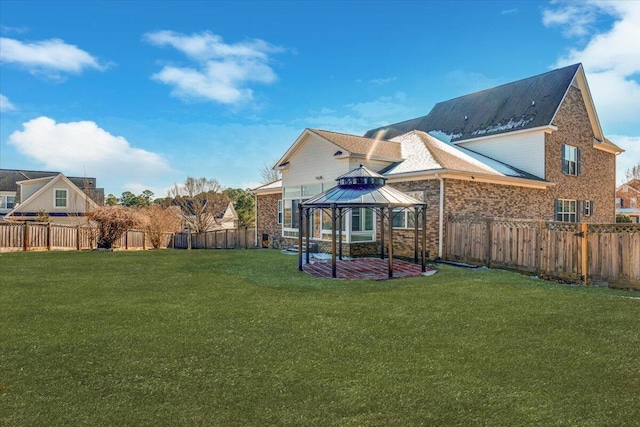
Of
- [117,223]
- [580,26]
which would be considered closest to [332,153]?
[580,26]

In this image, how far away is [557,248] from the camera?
9836mm

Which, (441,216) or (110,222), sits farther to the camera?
(110,222)

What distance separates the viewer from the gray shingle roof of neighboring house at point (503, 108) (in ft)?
59.6

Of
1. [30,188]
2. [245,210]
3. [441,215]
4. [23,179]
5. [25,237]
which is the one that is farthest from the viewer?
[245,210]

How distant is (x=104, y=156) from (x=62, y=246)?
4.88 metres

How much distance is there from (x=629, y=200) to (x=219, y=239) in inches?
1845

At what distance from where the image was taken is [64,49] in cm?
1319

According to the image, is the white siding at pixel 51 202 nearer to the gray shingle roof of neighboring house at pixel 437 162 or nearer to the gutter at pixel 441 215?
the gray shingle roof of neighboring house at pixel 437 162

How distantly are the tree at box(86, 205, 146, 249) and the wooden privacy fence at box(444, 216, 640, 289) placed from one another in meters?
15.9

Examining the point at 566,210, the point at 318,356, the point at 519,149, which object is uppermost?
the point at 519,149

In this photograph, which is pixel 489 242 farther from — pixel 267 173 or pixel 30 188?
pixel 30 188

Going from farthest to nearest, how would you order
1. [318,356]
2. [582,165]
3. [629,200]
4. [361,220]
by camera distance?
[629,200]
[582,165]
[361,220]
[318,356]

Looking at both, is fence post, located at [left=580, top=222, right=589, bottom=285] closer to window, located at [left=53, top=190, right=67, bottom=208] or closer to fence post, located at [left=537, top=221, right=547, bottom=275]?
fence post, located at [left=537, top=221, right=547, bottom=275]

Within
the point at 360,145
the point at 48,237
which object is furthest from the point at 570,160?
the point at 48,237
